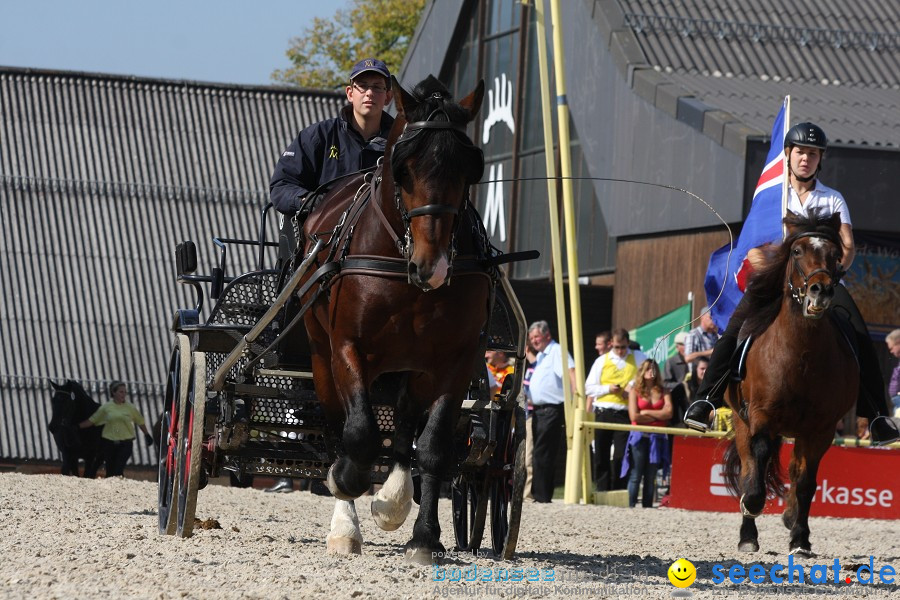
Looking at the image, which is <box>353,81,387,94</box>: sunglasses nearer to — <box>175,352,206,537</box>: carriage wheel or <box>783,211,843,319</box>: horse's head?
<box>175,352,206,537</box>: carriage wheel

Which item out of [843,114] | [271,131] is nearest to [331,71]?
[271,131]

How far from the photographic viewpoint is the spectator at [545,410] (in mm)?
17438

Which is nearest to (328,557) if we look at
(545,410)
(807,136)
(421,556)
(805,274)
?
(421,556)

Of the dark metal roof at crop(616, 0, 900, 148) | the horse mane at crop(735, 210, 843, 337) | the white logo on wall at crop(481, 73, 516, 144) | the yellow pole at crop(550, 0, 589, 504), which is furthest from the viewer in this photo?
the white logo on wall at crop(481, 73, 516, 144)

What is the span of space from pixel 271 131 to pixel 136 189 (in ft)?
11.3

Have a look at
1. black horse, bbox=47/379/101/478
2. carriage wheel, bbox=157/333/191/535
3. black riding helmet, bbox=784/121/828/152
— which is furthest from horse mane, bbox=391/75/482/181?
black horse, bbox=47/379/101/478

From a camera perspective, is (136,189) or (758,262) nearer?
(758,262)

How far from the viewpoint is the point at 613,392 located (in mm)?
17188

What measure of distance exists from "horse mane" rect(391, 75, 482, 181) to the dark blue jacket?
1596 millimetres

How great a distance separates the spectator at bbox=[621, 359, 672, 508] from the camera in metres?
16.7

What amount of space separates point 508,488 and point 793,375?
7.35 ft

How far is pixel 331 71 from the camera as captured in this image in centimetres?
5250

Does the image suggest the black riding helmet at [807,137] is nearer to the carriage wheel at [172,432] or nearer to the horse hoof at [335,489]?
the carriage wheel at [172,432]

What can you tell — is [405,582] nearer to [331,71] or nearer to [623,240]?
[623,240]
